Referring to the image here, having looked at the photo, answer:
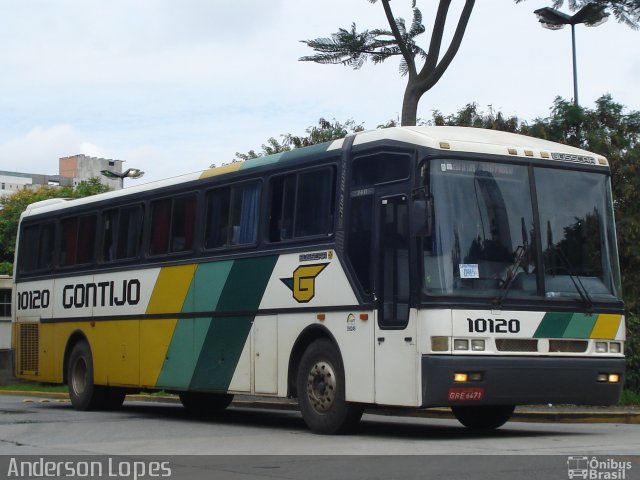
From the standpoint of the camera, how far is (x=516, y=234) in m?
13.1

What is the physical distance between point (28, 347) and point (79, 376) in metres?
1.86

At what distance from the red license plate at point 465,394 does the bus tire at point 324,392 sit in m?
1.56

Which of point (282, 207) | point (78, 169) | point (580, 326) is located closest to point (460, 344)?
point (580, 326)

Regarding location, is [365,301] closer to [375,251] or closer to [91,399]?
[375,251]

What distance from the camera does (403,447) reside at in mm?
12102

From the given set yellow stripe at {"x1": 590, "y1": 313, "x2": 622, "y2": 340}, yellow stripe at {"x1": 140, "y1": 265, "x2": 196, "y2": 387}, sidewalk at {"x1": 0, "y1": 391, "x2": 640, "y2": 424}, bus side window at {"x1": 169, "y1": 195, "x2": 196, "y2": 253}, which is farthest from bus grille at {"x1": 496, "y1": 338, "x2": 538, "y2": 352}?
bus side window at {"x1": 169, "y1": 195, "x2": 196, "y2": 253}

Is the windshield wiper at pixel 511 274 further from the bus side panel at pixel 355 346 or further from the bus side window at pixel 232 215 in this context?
the bus side window at pixel 232 215

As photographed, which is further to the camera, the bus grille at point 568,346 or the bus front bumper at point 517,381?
the bus grille at point 568,346

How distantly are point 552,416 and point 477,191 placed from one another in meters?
5.40

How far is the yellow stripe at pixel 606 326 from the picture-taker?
13.5m

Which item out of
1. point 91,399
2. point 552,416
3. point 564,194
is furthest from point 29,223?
point 564,194

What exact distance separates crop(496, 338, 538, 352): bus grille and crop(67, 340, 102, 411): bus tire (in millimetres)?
9012

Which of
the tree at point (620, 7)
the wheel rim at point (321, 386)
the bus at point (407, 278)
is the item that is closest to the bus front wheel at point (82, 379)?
the bus at point (407, 278)
